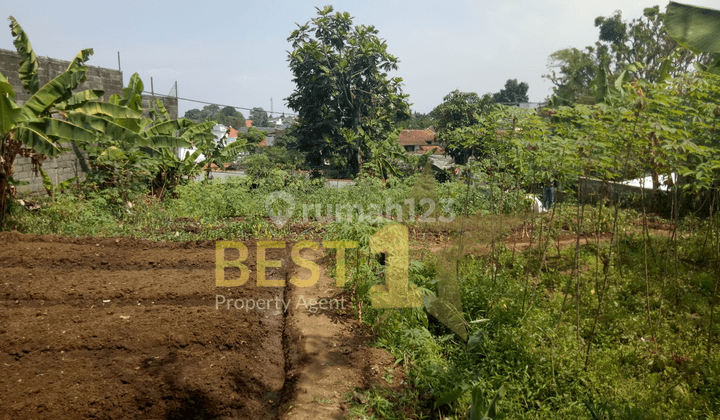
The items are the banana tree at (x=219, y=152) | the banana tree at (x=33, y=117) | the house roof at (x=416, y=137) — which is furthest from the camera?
the house roof at (x=416, y=137)

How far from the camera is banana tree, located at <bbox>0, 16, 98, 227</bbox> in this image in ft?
→ 22.7

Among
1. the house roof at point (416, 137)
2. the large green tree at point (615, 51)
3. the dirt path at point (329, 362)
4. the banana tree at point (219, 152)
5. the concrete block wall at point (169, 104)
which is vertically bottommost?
the dirt path at point (329, 362)

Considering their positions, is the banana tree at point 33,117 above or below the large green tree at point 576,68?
below

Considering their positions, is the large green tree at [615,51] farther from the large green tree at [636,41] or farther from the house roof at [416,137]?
the house roof at [416,137]

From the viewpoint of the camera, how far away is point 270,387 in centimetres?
395

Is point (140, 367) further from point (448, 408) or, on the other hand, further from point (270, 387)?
point (448, 408)

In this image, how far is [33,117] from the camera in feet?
24.1

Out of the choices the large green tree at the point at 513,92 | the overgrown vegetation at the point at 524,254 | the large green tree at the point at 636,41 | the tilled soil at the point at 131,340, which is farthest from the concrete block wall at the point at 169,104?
the large green tree at the point at 513,92

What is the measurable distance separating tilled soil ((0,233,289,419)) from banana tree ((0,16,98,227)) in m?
1.79

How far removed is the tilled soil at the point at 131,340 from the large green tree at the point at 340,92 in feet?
29.5

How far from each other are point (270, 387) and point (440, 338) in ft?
5.43

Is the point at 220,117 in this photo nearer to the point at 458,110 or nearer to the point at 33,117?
the point at 458,110

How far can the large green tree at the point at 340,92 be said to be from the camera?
47.8 ft

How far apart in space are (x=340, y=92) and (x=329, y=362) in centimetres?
1184
